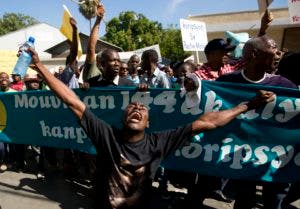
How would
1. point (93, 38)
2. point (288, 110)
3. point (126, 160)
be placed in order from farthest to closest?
point (93, 38) → point (288, 110) → point (126, 160)

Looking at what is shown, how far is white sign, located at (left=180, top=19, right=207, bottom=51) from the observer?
384 inches

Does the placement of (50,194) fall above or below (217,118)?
below

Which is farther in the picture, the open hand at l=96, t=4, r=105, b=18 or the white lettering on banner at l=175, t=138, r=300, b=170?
the open hand at l=96, t=4, r=105, b=18

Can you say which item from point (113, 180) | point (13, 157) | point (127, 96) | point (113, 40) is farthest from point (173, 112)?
point (113, 40)

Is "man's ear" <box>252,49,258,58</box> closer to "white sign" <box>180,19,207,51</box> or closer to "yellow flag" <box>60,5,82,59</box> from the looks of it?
"yellow flag" <box>60,5,82,59</box>

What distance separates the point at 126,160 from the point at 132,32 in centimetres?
5028

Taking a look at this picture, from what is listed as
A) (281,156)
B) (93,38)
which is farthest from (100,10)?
(281,156)

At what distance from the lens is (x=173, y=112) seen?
14.9 ft

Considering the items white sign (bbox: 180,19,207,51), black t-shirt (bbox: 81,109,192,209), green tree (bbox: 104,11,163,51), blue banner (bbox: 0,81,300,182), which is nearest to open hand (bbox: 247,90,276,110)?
blue banner (bbox: 0,81,300,182)

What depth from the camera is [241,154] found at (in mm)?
4176

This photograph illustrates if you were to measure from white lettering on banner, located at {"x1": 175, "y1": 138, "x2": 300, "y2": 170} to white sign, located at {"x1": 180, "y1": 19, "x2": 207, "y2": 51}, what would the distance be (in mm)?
5537

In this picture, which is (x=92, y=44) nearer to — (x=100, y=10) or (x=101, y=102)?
(x=100, y=10)

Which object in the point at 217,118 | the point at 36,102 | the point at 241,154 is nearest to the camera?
the point at 217,118

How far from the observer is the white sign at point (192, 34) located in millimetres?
9750
